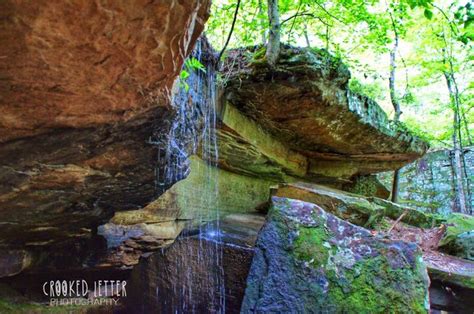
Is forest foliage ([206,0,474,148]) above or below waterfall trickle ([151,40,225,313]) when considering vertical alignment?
above

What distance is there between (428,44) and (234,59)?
288 inches

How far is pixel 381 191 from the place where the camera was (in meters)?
9.55

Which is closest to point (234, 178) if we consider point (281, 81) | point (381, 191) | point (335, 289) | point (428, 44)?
point (281, 81)

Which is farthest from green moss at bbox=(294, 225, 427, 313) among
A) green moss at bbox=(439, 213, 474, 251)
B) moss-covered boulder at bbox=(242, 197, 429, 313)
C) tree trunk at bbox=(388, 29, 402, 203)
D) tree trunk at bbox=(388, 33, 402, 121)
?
tree trunk at bbox=(388, 33, 402, 121)

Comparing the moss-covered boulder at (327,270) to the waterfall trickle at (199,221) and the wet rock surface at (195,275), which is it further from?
the waterfall trickle at (199,221)

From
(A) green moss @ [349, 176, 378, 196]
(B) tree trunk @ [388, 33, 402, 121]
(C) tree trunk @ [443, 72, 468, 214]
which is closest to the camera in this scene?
(B) tree trunk @ [388, 33, 402, 121]

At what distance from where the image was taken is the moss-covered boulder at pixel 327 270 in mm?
3488

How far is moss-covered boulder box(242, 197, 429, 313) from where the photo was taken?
3.49 m

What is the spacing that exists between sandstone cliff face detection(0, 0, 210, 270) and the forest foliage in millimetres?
2142

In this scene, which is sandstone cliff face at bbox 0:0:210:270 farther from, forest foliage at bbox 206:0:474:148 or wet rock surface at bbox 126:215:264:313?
forest foliage at bbox 206:0:474:148

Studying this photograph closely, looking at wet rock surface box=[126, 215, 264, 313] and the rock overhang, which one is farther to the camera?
the rock overhang

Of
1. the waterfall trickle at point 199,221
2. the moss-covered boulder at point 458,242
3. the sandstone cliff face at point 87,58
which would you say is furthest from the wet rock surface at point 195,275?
the moss-covered boulder at point 458,242

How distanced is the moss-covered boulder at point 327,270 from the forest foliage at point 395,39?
2.44 metres

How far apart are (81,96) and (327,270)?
10.3 feet
